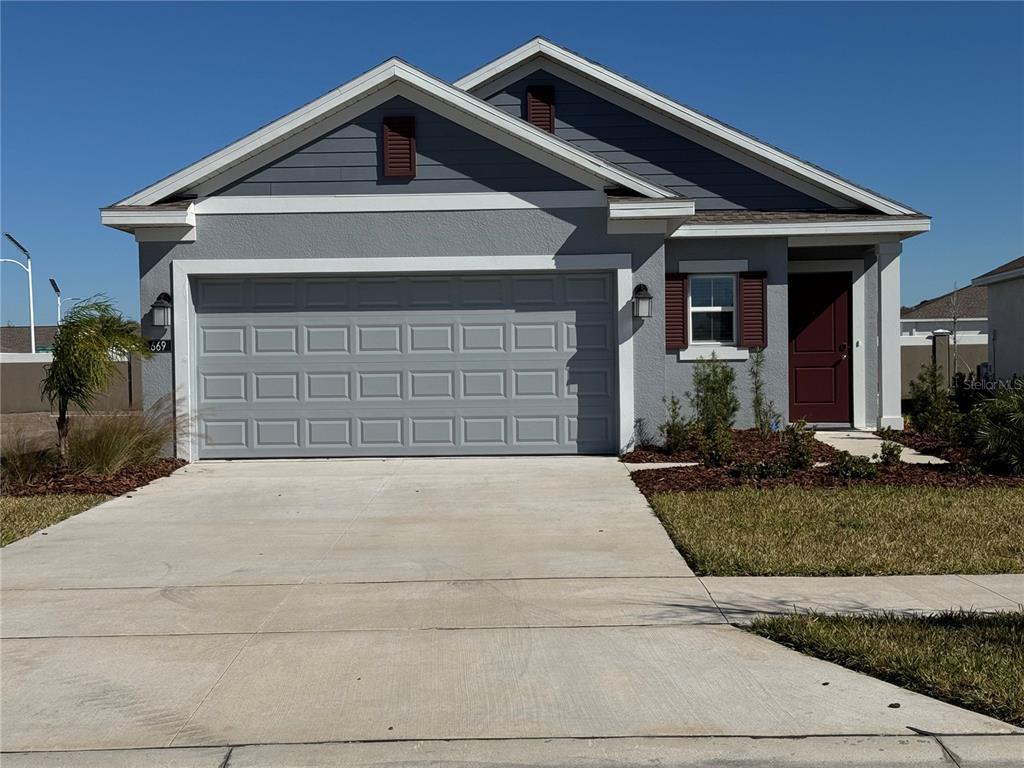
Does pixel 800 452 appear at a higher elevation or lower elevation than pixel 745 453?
higher

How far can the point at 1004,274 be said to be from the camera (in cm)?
2245

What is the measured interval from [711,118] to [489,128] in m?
4.24

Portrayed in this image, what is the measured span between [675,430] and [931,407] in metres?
5.01

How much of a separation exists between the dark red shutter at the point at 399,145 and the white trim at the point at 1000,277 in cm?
1435

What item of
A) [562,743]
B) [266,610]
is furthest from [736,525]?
[562,743]

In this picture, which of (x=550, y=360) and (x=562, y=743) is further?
(x=550, y=360)

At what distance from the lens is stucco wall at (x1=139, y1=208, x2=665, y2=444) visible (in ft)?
44.2

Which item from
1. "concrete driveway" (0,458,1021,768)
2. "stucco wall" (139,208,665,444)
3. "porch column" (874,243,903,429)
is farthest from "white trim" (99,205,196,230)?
"porch column" (874,243,903,429)

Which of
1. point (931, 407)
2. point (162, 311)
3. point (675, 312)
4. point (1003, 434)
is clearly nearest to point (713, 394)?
point (675, 312)

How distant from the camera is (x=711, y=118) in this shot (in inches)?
623

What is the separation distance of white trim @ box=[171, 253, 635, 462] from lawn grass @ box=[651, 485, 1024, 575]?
3596 millimetres

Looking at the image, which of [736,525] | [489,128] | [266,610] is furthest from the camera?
[489,128]

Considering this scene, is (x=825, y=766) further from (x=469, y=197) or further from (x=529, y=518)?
(x=469, y=197)

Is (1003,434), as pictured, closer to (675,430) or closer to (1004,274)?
(675,430)
